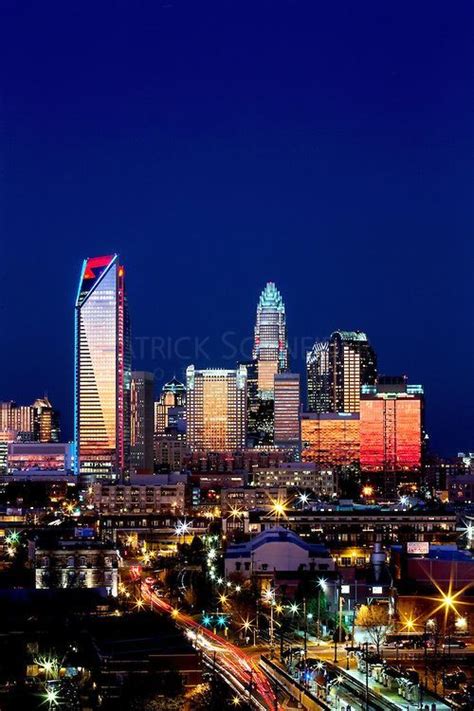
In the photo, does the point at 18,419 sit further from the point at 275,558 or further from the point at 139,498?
the point at 275,558

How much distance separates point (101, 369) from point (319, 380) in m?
18.6

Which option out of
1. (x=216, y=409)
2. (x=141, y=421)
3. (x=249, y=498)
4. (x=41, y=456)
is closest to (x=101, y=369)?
(x=41, y=456)

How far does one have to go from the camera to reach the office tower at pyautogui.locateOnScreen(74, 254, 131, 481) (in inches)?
2451

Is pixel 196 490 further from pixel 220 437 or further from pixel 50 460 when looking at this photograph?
pixel 220 437

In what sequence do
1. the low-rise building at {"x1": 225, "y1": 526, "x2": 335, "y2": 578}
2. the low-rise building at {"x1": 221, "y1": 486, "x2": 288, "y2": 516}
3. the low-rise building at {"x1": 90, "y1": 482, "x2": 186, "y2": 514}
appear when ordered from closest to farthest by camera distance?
the low-rise building at {"x1": 225, "y1": 526, "x2": 335, "y2": 578} < the low-rise building at {"x1": 221, "y1": 486, "x2": 288, "y2": 516} < the low-rise building at {"x1": 90, "y1": 482, "x2": 186, "y2": 514}

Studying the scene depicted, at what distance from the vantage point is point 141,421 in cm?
6888

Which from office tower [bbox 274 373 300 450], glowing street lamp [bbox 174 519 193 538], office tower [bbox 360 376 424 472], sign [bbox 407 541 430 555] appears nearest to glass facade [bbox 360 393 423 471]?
office tower [bbox 360 376 424 472]

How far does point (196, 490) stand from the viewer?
1849 inches

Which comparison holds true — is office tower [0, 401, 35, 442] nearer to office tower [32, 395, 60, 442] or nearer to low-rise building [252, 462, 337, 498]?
office tower [32, 395, 60, 442]

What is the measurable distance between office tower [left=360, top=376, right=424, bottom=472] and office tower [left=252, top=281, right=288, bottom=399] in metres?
18.1

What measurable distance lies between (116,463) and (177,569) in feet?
126

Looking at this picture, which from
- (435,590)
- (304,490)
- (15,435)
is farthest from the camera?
(15,435)

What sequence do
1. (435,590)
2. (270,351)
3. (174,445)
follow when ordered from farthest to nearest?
(270,351) → (174,445) → (435,590)

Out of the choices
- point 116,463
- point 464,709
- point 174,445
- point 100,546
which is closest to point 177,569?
point 100,546
